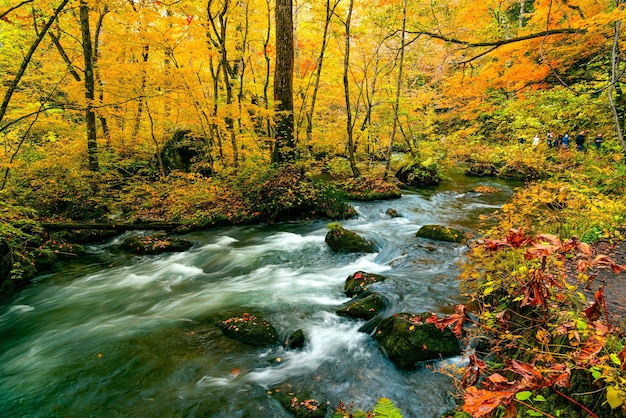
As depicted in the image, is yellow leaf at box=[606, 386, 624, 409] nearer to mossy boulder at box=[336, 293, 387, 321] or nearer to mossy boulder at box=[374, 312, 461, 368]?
mossy boulder at box=[374, 312, 461, 368]

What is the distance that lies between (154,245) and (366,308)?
6.06m

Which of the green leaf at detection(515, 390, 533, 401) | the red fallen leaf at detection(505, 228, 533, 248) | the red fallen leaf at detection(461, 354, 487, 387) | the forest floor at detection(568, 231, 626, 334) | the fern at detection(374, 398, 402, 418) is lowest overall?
the fern at detection(374, 398, 402, 418)

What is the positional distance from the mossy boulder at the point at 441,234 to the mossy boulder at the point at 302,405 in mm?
5535

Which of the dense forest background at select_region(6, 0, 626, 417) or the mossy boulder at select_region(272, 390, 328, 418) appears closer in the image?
the mossy boulder at select_region(272, 390, 328, 418)

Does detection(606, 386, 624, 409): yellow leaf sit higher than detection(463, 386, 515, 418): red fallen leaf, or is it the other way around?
detection(606, 386, 624, 409): yellow leaf

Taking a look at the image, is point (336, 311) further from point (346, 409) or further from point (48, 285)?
point (48, 285)

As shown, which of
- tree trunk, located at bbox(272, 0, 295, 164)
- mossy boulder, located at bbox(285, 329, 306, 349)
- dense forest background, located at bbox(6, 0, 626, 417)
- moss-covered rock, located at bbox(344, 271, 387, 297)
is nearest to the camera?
mossy boulder, located at bbox(285, 329, 306, 349)

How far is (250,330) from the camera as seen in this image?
4.57 meters

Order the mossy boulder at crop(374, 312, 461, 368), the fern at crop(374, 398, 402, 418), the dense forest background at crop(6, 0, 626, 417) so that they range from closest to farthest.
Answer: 1. the fern at crop(374, 398, 402, 418)
2. the mossy boulder at crop(374, 312, 461, 368)
3. the dense forest background at crop(6, 0, 626, 417)

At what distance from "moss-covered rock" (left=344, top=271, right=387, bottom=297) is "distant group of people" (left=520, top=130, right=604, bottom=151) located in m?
7.98

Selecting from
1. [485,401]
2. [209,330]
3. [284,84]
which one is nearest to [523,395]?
[485,401]

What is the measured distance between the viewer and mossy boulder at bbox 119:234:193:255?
832 cm

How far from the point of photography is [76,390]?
3.75 m

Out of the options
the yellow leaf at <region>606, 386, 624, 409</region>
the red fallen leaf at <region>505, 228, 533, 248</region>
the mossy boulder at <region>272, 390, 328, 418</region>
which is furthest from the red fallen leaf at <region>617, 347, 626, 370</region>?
the mossy boulder at <region>272, 390, 328, 418</region>
